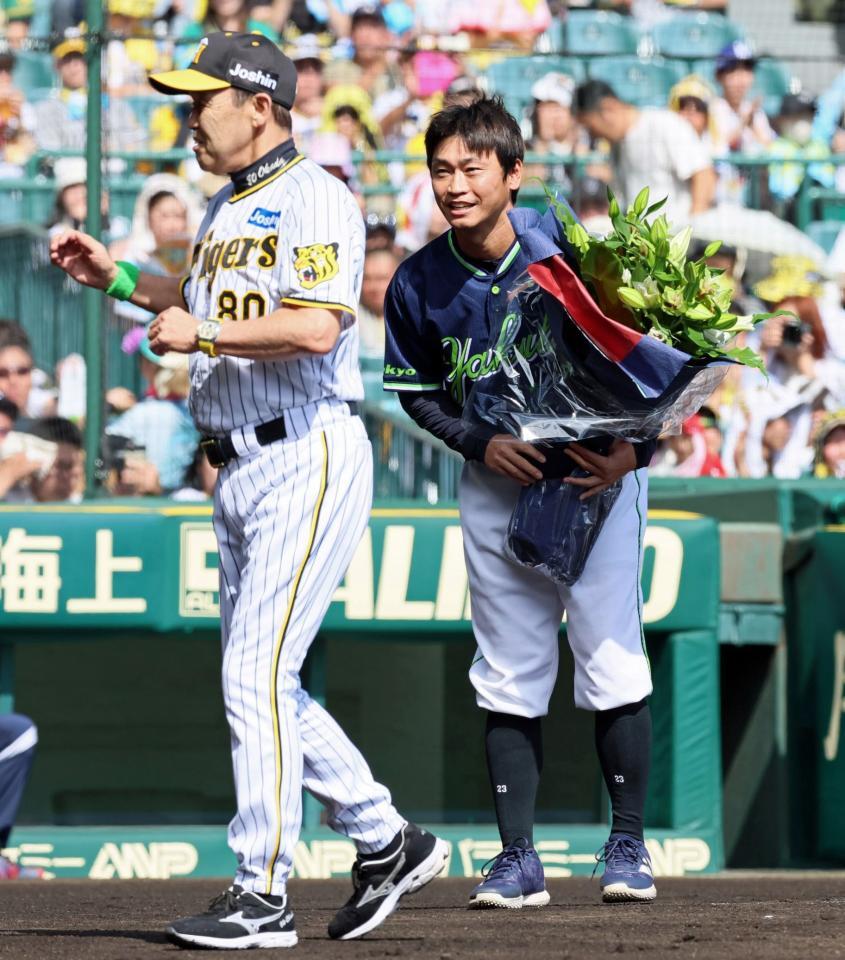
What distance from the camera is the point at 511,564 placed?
13.8ft

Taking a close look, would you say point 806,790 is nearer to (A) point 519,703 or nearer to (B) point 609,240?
(A) point 519,703

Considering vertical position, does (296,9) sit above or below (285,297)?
above

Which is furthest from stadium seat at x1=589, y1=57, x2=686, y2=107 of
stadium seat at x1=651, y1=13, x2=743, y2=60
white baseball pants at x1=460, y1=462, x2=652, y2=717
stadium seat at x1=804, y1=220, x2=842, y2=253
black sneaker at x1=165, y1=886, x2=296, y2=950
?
black sneaker at x1=165, y1=886, x2=296, y2=950

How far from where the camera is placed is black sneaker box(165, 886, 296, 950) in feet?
10.8

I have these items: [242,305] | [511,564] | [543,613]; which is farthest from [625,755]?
[242,305]

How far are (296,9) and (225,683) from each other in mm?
8532

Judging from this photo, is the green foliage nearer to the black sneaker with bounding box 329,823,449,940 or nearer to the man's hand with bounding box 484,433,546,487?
the man's hand with bounding box 484,433,546,487

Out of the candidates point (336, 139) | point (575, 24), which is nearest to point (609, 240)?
point (336, 139)

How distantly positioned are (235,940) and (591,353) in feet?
5.01

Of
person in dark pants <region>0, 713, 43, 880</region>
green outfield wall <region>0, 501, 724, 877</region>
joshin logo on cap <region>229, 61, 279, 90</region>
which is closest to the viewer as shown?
joshin logo on cap <region>229, 61, 279, 90</region>

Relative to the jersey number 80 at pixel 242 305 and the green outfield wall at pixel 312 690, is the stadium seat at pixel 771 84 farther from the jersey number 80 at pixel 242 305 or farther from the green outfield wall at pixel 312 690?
the jersey number 80 at pixel 242 305

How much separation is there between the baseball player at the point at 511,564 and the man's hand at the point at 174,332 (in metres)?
0.92

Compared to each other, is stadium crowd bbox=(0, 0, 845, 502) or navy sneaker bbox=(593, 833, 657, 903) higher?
stadium crowd bbox=(0, 0, 845, 502)

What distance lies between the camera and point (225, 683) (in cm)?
348
